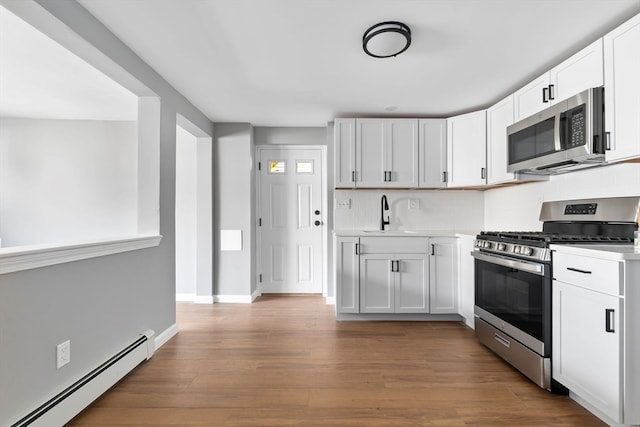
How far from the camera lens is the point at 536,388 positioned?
208 centimetres

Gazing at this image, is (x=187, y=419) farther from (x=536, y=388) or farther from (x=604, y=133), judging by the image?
(x=604, y=133)

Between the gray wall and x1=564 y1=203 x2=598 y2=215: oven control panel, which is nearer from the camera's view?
the gray wall

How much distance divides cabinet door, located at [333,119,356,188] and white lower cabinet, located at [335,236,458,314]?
0.70 meters

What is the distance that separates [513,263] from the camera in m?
2.29

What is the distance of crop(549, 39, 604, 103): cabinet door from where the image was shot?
2031 mm

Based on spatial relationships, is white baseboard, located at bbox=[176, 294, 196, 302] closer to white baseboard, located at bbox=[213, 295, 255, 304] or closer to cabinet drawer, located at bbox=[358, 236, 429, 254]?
white baseboard, located at bbox=[213, 295, 255, 304]

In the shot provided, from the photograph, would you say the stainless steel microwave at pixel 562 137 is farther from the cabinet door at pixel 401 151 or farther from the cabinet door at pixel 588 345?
the cabinet door at pixel 401 151

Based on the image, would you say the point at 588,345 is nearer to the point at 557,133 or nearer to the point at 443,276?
the point at 557,133

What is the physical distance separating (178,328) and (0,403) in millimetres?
1783

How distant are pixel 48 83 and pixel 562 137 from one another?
4.13 metres

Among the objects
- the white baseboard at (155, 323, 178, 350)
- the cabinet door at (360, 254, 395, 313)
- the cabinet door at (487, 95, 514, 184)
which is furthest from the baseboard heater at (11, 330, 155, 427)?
the cabinet door at (487, 95, 514, 184)

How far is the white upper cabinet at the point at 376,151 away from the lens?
12.1 feet

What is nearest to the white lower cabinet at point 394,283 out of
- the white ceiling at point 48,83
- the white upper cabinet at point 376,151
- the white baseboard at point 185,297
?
the white upper cabinet at point 376,151

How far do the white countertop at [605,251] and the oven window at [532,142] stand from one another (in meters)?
0.80
